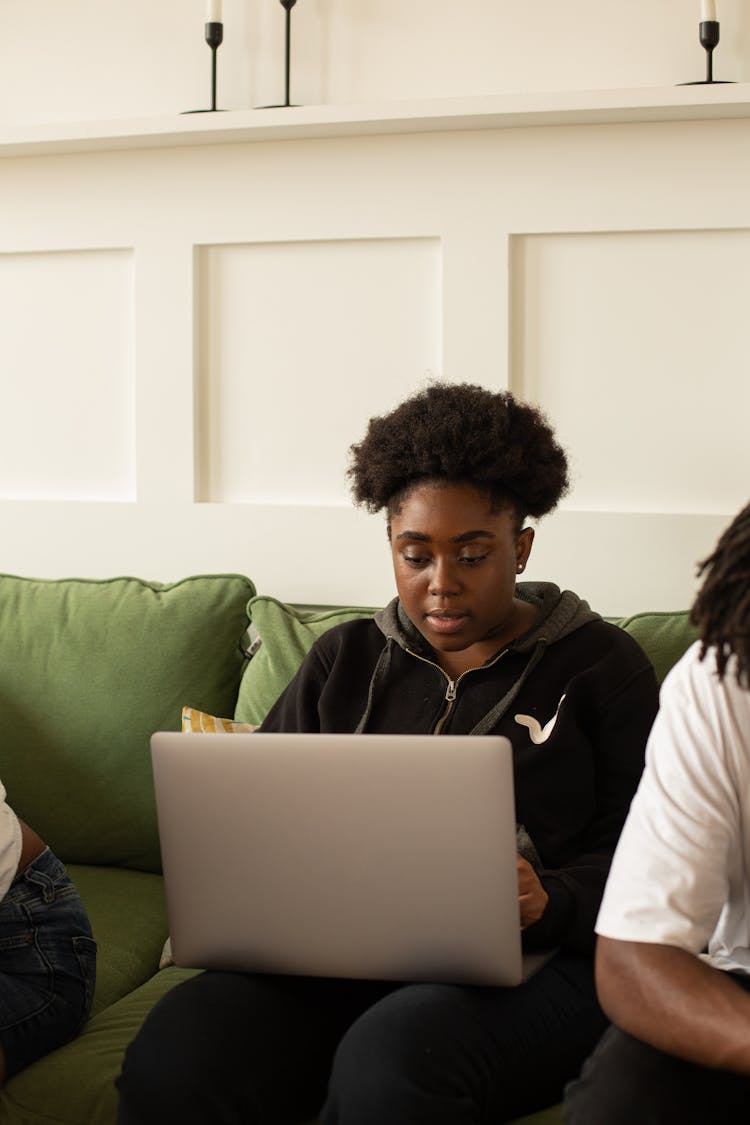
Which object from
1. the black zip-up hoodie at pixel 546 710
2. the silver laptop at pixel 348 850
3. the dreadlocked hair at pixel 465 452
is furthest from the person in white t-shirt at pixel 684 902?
the dreadlocked hair at pixel 465 452

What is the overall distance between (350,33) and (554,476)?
2.99 ft

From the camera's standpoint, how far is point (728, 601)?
1116 millimetres

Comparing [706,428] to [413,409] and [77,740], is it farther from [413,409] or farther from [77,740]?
[77,740]

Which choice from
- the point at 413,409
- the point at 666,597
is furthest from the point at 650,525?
the point at 413,409

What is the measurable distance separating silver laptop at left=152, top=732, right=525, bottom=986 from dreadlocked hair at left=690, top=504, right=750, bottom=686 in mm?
221

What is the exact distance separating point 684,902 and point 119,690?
109 cm

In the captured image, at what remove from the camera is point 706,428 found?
2.07 meters

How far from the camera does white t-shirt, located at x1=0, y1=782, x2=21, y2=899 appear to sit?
1490 millimetres

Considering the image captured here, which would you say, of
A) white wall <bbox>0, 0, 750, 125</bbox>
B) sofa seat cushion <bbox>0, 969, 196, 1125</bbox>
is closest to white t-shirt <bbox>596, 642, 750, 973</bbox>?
sofa seat cushion <bbox>0, 969, 196, 1125</bbox>

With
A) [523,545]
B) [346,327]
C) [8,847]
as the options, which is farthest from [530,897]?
[346,327]

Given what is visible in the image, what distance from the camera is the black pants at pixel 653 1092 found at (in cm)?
110

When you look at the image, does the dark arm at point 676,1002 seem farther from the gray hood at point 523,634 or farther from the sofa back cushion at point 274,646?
the sofa back cushion at point 274,646

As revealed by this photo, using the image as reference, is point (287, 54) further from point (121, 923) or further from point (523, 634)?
point (121, 923)

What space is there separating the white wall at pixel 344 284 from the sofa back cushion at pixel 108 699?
248 mm
